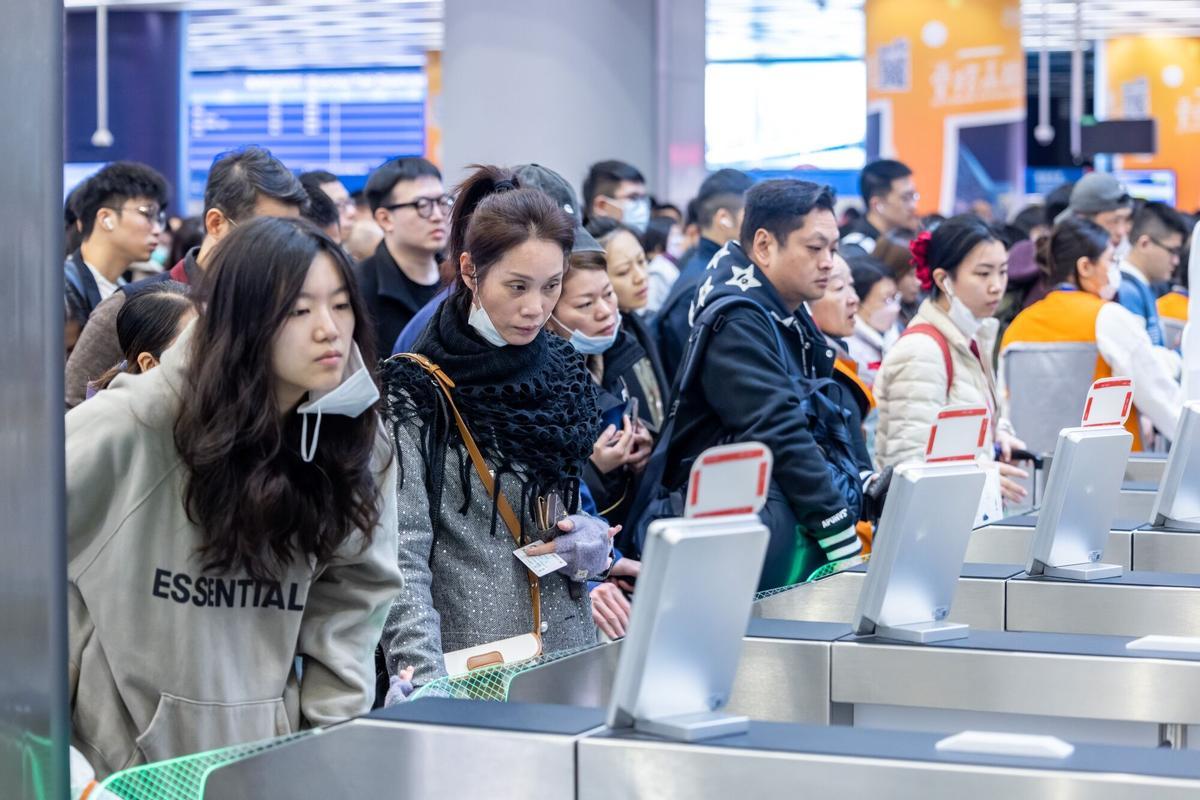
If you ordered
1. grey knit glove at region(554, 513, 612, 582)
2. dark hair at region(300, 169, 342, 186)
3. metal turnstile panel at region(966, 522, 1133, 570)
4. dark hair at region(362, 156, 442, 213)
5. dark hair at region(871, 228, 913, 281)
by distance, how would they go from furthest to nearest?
dark hair at region(871, 228, 913, 281) < dark hair at region(300, 169, 342, 186) < dark hair at region(362, 156, 442, 213) < metal turnstile panel at region(966, 522, 1133, 570) < grey knit glove at region(554, 513, 612, 582)

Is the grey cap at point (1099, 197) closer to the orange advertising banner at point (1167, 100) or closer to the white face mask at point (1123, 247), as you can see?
the white face mask at point (1123, 247)

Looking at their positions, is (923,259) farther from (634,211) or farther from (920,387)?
(634,211)

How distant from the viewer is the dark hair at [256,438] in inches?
80.4

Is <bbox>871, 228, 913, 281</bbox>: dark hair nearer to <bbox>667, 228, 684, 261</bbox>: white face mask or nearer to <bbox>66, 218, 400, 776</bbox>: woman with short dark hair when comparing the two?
<bbox>667, 228, 684, 261</bbox>: white face mask

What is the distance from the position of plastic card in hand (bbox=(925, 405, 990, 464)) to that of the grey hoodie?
86cm

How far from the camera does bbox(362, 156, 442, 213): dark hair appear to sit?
4.96 meters

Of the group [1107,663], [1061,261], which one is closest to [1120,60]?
[1061,261]

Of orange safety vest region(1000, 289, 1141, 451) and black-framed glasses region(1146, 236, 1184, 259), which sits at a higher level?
black-framed glasses region(1146, 236, 1184, 259)

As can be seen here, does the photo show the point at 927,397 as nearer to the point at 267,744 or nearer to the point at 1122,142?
the point at 267,744

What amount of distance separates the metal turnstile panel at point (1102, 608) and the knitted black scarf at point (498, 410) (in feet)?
2.68

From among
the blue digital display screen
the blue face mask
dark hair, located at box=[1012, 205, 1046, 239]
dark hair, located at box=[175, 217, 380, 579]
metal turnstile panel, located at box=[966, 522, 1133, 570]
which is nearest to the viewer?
dark hair, located at box=[175, 217, 380, 579]

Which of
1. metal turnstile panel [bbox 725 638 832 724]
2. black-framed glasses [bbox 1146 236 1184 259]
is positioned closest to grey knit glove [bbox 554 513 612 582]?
metal turnstile panel [bbox 725 638 832 724]

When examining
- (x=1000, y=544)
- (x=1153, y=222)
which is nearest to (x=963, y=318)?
(x=1000, y=544)

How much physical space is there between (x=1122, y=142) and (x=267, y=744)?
49.5 ft
